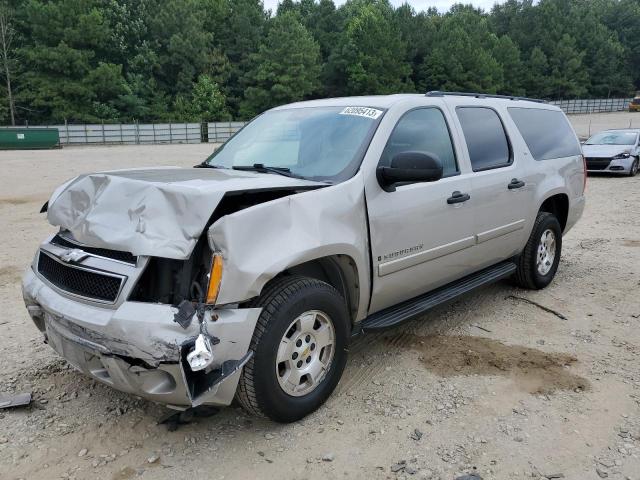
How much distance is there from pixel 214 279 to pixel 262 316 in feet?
1.20

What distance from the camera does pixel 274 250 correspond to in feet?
9.23

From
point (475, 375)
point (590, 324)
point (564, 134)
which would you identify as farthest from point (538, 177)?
point (475, 375)

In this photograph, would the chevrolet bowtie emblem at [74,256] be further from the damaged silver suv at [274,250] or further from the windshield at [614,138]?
the windshield at [614,138]

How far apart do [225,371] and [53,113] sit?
50489 millimetres

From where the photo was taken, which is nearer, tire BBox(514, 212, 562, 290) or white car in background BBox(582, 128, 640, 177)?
tire BBox(514, 212, 562, 290)

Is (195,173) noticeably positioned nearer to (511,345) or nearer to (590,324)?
(511,345)

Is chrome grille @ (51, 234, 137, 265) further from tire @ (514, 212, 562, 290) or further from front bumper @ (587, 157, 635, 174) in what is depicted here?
front bumper @ (587, 157, 635, 174)

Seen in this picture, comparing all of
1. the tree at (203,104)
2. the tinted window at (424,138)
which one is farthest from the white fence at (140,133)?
the tinted window at (424,138)

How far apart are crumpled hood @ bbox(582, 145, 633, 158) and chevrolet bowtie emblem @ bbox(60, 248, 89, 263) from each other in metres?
15.6

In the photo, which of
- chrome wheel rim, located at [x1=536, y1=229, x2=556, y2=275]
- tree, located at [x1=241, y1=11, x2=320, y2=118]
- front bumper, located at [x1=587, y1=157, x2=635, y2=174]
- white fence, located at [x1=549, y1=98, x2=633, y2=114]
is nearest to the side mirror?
chrome wheel rim, located at [x1=536, y1=229, x2=556, y2=275]

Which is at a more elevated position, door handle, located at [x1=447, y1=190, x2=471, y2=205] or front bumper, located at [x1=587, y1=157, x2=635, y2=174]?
door handle, located at [x1=447, y1=190, x2=471, y2=205]

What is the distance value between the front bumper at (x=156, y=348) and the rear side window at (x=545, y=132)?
12.1 ft

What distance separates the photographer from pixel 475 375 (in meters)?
3.79

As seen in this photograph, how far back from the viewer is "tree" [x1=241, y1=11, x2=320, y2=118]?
2130 inches
